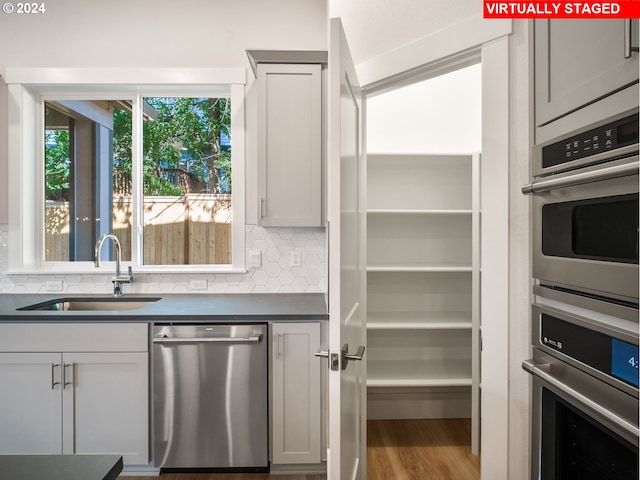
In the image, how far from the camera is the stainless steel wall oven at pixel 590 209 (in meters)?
0.80

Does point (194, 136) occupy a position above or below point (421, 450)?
above

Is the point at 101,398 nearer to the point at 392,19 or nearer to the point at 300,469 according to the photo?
the point at 300,469

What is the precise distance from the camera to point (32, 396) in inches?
89.4

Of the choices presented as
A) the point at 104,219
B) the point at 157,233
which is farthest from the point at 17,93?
the point at 157,233

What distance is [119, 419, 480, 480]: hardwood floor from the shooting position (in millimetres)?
2326

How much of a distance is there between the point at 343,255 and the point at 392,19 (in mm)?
1060

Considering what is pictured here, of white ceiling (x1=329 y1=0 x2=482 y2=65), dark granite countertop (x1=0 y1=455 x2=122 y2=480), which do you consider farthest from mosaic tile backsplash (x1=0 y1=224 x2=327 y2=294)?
dark granite countertop (x1=0 y1=455 x2=122 y2=480)

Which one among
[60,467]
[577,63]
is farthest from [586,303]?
[60,467]

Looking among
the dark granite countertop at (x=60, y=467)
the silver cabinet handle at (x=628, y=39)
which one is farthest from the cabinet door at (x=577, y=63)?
the dark granite countertop at (x=60, y=467)

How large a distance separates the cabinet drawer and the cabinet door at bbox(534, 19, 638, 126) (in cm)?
201

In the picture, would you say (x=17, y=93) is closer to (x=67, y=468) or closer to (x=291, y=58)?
(x=291, y=58)

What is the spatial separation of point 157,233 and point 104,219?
1.22 feet

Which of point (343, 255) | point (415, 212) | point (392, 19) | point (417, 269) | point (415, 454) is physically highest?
point (392, 19)

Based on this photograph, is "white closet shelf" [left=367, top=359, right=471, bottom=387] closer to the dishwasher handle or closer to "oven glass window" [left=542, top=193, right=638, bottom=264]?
the dishwasher handle
